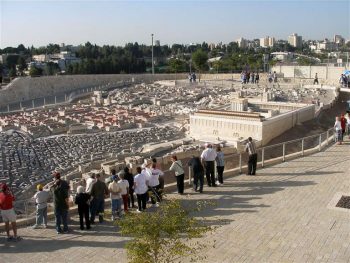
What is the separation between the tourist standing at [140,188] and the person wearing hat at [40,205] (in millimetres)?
1851

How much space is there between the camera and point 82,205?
8.27 meters

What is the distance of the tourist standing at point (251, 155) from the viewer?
11.6 meters

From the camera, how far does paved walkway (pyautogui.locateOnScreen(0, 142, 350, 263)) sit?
7.26 m

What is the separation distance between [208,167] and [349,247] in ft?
13.8

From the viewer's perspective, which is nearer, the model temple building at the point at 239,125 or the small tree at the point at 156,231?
the small tree at the point at 156,231

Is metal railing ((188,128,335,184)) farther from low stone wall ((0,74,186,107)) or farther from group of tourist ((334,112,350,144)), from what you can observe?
low stone wall ((0,74,186,107))

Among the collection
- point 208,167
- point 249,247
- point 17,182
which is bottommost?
point 17,182

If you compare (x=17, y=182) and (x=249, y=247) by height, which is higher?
(x=249, y=247)

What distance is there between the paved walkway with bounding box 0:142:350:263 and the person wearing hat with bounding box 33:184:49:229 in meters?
0.24

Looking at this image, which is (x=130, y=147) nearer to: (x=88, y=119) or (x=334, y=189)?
(x=88, y=119)

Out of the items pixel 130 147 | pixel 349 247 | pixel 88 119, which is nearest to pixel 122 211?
pixel 349 247

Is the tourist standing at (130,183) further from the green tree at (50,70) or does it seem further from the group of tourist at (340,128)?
the green tree at (50,70)

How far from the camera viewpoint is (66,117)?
29141 millimetres

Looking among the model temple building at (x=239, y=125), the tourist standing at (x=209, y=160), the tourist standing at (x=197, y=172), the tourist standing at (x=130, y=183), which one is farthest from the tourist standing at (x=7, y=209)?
the model temple building at (x=239, y=125)
